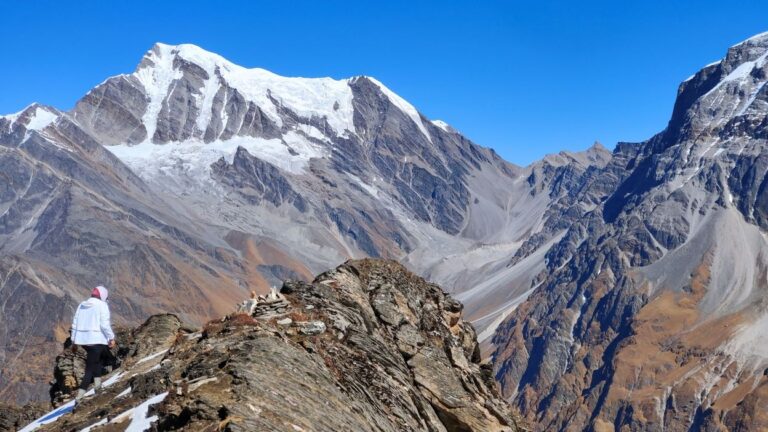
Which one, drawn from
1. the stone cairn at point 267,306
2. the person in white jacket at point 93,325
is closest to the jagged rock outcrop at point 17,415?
the person in white jacket at point 93,325

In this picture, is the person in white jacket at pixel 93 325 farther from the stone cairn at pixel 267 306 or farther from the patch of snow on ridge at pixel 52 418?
the stone cairn at pixel 267 306

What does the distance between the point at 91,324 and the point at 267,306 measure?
4.61 meters

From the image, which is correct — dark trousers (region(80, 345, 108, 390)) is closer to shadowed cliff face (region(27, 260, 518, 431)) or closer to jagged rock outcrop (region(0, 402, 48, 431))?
shadowed cliff face (region(27, 260, 518, 431))

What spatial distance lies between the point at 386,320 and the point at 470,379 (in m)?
3.44

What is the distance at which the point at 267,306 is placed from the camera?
25516 mm

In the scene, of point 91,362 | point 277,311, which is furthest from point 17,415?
point 277,311

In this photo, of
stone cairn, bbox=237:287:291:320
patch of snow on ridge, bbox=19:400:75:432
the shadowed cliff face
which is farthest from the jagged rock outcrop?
stone cairn, bbox=237:287:291:320

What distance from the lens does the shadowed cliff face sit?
17297 mm

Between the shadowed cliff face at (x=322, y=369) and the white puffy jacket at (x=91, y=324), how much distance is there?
138cm

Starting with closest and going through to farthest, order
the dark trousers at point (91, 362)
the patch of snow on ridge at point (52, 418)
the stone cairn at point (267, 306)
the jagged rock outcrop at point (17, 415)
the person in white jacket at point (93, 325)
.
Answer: the patch of snow on ridge at point (52, 418), the person in white jacket at point (93, 325), the dark trousers at point (91, 362), the stone cairn at point (267, 306), the jagged rock outcrop at point (17, 415)

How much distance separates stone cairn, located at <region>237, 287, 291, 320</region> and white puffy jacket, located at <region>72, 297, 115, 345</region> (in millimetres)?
3527

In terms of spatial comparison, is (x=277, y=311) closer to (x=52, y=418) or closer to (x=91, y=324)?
(x=91, y=324)

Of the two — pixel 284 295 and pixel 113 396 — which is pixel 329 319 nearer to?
pixel 284 295

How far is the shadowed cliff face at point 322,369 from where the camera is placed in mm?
17297
